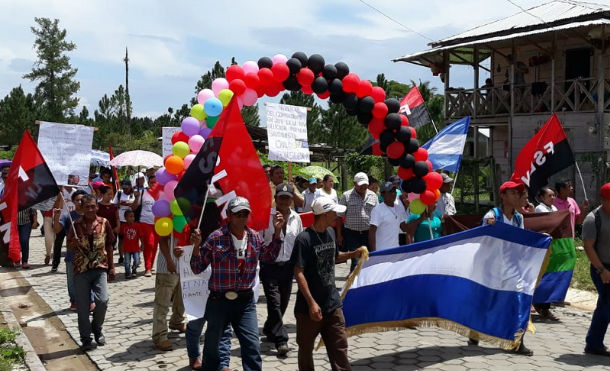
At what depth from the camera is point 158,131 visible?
5775 cm

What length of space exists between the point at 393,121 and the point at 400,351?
274 centimetres

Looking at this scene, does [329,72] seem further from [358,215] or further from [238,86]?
[358,215]

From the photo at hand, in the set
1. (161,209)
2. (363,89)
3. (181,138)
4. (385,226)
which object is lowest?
(385,226)

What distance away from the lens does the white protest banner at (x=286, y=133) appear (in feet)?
34.8

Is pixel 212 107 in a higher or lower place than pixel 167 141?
higher

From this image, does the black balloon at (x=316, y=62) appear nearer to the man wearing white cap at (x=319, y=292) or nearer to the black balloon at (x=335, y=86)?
the black balloon at (x=335, y=86)

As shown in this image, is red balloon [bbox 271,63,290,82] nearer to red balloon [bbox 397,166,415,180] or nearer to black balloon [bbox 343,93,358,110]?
black balloon [bbox 343,93,358,110]

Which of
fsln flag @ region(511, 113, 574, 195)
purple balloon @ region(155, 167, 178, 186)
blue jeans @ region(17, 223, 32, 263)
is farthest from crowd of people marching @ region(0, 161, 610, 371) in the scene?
blue jeans @ region(17, 223, 32, 263)

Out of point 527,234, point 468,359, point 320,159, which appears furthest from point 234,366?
point 320,159

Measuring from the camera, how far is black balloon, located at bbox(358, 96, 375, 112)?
7695 millimetres

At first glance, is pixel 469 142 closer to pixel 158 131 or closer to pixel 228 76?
pixel 228 76

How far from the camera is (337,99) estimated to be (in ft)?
26.2

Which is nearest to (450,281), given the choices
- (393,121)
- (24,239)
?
(393,121)

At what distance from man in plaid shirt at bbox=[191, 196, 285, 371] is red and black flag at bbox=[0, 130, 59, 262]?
2902 millimetres
